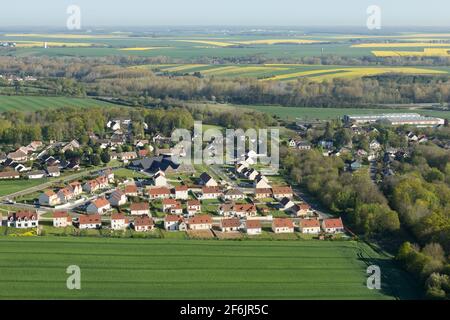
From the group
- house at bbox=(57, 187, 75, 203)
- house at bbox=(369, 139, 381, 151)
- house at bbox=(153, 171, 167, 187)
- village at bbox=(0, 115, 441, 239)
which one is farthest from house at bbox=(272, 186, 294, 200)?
house at bbox=(369, 139, 381, 151)

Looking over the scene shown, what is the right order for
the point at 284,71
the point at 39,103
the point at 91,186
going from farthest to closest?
the point at 284,71
the point at 39,103
the point at 91,186

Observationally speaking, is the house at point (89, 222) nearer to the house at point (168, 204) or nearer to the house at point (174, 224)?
the house at point (174, 224)

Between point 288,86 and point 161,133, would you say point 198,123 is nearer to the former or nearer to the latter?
point 161,133

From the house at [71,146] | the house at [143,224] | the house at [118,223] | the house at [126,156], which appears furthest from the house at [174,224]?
the house at [71,146]

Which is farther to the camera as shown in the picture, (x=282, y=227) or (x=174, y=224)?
(x=174, y=224)

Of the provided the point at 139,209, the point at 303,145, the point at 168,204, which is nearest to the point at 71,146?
the point at 168,204

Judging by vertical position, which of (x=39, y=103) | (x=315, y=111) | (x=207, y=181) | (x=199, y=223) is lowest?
(x=199, y=223)

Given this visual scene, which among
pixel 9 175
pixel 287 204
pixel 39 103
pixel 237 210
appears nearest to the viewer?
pixel 237 210

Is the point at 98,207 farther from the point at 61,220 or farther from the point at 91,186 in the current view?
the point at 91,186
